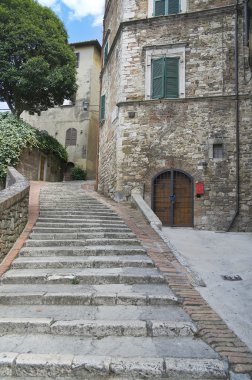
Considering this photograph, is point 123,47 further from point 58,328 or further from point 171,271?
point 58,328

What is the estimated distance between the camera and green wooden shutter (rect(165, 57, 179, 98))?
12.1 meters

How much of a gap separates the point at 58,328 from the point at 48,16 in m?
18.7

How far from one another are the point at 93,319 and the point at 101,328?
236 millimetres

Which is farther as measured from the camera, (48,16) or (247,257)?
(48,16)

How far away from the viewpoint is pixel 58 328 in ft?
12.3

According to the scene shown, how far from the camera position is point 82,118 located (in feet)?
80.3

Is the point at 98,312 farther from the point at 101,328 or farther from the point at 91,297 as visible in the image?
the point at 101,328

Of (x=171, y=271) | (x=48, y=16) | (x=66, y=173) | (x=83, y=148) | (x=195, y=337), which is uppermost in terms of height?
(x=48, y=16)

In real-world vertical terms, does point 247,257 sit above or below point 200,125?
below

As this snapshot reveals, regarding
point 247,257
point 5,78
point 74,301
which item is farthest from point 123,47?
point 74,301

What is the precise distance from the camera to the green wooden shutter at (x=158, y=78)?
1219 cm

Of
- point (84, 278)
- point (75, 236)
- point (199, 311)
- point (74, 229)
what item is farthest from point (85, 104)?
point (199, 311)

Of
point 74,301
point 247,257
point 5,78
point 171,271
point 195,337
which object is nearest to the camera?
point 195,337

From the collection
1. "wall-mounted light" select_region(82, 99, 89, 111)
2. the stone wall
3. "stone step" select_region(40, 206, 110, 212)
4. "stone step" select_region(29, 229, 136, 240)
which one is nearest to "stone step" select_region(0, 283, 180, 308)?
"stone step" select_region(29, 229, 136, 240)
